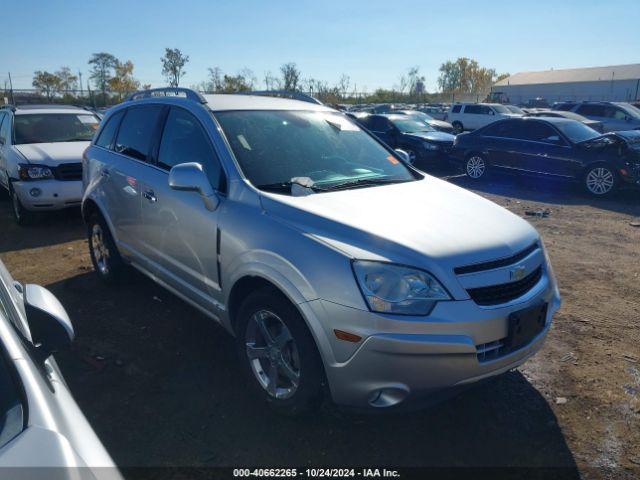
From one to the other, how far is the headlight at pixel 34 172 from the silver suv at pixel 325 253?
356 centimetres

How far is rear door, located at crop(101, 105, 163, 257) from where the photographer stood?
402cm

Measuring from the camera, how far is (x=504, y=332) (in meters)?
2.44

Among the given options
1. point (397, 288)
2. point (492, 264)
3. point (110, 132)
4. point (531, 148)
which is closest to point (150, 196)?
point (110, 132)

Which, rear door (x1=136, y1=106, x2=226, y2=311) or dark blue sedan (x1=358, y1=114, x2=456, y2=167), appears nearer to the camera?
rear door (x1=136, y1=106, x2=226, y2=311)

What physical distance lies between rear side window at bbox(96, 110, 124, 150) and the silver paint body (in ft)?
11.6

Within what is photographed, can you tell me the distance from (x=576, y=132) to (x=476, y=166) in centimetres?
227

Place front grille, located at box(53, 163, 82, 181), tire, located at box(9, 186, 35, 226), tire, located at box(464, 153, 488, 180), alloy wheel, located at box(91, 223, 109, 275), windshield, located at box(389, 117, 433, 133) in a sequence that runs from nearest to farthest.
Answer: alloy wheel, located at box(91, 223, 109, 275) < front grille, located at box(53, 163, 82, 181) < tire, located at box(9, 186, 35, 226) < tire, located at box(464, 153, 488, 180) < windshield, located at box(389, 117, 433, 133)

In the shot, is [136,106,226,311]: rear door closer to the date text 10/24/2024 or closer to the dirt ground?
the dirt ground

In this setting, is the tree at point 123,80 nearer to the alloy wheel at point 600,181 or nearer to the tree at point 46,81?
the tree at point 46,81

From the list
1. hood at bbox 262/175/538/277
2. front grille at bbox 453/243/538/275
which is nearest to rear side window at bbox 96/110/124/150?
hood at bbox 262/175/538/277

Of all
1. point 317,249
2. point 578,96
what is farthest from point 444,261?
point 578,96

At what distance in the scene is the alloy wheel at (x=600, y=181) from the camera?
9.75 metres

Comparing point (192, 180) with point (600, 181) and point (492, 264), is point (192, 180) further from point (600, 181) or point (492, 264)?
point (600, 181)

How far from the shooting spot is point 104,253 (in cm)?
489
